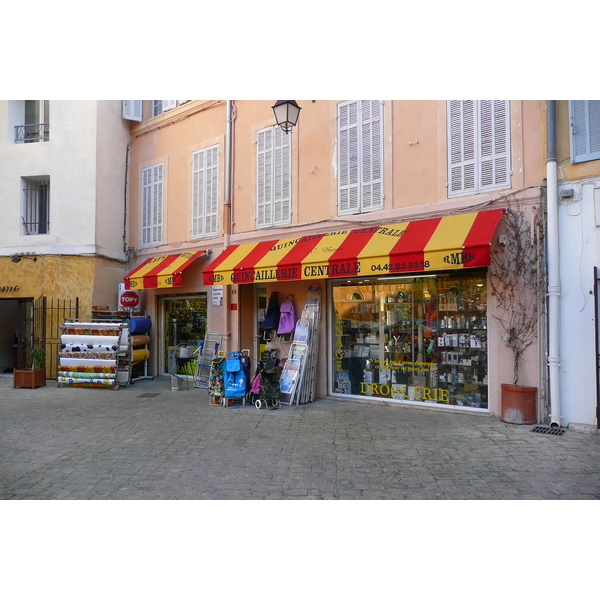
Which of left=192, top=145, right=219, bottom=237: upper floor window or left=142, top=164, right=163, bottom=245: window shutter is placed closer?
left=192, top=145, right=219, bottom=237: upper floor window

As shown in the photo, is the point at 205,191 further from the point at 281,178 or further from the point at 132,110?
the point at 132,110

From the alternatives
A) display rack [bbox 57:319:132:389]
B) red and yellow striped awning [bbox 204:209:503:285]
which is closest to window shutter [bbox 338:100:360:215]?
red and yellow striped awning [bbox 204:209:503:285]

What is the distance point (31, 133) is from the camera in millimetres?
11898

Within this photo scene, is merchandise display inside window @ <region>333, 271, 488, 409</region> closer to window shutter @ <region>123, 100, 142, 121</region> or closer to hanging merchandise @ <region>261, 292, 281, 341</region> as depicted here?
hanging merchandise @ <region>261, 292, 281, 341</region>

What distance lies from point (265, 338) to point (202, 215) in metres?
3.47

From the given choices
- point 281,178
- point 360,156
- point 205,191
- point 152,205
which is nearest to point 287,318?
point 281,178

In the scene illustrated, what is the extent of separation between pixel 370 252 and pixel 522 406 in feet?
10.3

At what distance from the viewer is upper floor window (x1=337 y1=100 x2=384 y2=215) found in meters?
8.09

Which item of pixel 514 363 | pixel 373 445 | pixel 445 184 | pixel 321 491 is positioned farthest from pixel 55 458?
pixel 445 184

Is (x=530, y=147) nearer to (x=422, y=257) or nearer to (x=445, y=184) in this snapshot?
(x=445, y=184)

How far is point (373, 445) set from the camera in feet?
18.4

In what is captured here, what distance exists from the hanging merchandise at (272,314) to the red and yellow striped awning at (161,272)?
7.09 feet

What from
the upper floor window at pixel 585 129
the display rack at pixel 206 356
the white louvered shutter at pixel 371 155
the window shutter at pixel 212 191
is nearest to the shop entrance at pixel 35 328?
the display rack at pixel 206 356

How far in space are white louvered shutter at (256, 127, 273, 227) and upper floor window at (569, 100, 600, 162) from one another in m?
5.45
